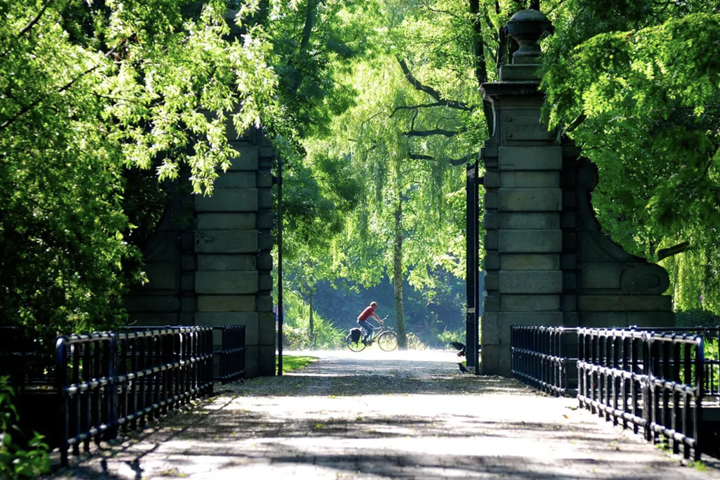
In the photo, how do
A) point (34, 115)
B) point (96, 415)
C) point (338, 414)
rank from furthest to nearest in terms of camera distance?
point (34, 115) < point (338, 414) < point (96, 415)

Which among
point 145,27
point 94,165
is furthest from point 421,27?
point 94,165

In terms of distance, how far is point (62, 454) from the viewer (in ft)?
28.9

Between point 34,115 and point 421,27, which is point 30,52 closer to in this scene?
point 34,115

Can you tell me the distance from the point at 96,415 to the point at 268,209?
1130 centimetres

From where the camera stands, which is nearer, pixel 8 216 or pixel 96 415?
pixel 96 415

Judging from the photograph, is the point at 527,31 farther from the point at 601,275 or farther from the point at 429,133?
the point at 429,133

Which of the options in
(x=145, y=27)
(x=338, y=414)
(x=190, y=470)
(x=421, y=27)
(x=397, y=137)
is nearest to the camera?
(x=190, y=470)

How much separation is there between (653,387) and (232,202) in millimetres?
11874

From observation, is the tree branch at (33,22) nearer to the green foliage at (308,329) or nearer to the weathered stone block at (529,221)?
the weathered stone block at (529,221)

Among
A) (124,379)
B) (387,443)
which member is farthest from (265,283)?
(387,443)

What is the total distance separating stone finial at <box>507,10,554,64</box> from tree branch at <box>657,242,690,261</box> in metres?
8.92

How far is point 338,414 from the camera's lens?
42.7 ft

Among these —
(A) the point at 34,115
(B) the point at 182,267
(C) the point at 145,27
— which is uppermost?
(C) the point at 145,27

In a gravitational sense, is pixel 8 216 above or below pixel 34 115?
below
